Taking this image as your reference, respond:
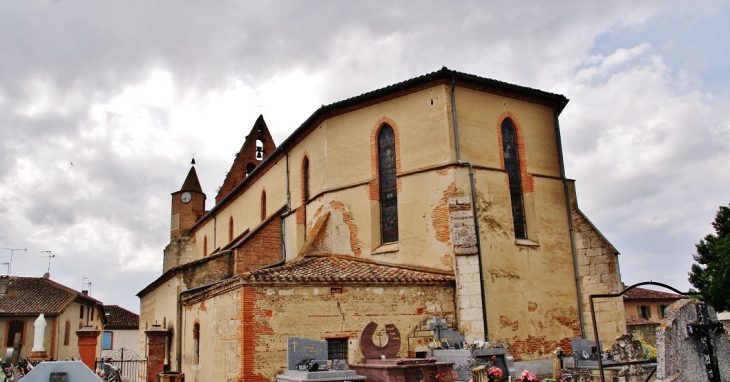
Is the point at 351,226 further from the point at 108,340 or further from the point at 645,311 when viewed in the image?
the point at 108,340

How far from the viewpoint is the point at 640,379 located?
1118cm

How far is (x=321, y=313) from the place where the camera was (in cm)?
1388

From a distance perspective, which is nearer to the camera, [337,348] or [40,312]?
[337,348]

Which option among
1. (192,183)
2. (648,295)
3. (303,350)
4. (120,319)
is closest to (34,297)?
(192,183)

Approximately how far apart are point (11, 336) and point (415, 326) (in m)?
26.2

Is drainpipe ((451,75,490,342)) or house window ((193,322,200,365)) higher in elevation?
drainpipe ((451,75,490,342))

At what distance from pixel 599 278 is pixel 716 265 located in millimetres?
18151

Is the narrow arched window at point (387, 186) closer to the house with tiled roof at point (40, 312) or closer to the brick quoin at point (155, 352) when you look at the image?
the brick quoin at point (155, 352)

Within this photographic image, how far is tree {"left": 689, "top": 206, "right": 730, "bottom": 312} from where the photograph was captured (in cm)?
2908

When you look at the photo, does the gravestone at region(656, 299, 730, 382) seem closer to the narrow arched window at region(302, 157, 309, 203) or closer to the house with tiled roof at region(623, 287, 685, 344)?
the narrow arched window at region(302, 157, 309, 203)

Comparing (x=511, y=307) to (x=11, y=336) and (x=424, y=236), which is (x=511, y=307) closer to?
(x=424, y=236)

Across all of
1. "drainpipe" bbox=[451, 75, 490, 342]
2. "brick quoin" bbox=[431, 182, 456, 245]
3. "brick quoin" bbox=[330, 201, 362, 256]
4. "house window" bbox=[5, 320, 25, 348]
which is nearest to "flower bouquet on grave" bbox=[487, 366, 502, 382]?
"drainpipe" bbox=[451, 75, 490, 342]

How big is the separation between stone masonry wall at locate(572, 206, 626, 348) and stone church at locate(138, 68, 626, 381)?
0.10 feet

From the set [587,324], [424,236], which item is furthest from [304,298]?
[587,324]
